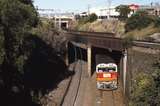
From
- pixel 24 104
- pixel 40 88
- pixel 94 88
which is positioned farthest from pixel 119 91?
pixel 24 104

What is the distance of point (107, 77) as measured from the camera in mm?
57312

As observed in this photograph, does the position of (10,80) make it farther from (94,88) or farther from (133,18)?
(133,18)

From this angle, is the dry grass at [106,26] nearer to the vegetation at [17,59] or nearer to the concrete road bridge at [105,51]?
the concrete road bridge at [105,51]

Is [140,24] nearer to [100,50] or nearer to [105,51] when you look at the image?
[100,50]

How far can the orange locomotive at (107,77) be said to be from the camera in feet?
188

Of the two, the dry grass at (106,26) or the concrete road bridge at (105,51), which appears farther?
the dry grass at (106,26)

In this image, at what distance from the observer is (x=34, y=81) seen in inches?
2328

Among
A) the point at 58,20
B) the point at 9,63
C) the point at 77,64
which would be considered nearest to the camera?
the point at 9,63

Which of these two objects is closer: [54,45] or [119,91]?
[119,91]

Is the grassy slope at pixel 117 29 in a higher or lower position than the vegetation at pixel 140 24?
lower

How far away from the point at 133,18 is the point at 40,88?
146ft

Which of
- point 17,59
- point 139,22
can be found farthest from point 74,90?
point 139,22

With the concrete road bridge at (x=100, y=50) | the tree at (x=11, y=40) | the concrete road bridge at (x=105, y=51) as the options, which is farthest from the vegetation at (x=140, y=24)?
the tree at (x=11, y=40)

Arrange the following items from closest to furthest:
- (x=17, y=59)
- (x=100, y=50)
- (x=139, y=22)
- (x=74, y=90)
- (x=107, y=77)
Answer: (x=17, y=59)
(x=107, y=77)
(x=74, y=90)
(x=100, y=50)
(x=139, y=22)
